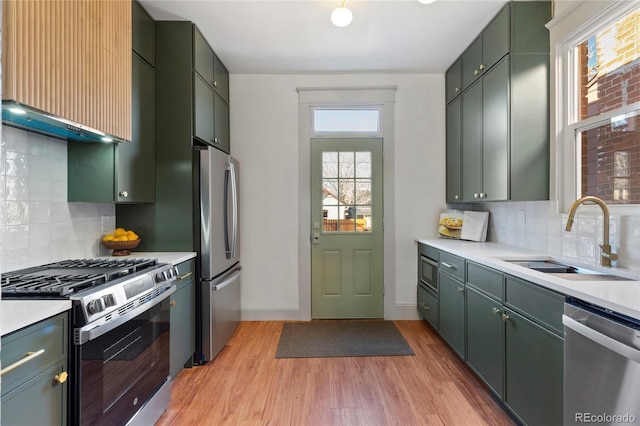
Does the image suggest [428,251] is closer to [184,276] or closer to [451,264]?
[451,264]

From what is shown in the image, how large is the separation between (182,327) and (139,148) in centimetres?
134

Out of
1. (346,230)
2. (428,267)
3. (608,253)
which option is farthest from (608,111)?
(346,230)

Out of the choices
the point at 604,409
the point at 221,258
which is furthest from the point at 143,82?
the point at 604,409

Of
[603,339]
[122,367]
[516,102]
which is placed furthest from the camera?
[516,102]

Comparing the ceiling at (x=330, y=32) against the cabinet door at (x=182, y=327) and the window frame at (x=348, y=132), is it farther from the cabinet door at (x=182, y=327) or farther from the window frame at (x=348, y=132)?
the cabinet door at (x=182, y=327)

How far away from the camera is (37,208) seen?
7.05 feet

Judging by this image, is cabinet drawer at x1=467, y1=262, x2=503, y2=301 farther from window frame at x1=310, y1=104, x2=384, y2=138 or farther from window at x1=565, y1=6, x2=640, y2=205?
window frame at x1=310, y1=104, x2=384, y2=138

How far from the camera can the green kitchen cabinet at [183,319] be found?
8.13ft

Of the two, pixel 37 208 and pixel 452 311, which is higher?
pixel 37 208

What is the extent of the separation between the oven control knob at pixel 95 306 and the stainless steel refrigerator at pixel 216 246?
47.9 inches

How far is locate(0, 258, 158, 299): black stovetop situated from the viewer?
5.09ft

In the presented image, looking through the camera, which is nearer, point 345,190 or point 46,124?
point 46,124

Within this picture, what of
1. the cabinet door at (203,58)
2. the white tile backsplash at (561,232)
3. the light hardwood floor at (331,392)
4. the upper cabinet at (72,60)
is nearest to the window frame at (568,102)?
the white tile backsplash at (561,232)

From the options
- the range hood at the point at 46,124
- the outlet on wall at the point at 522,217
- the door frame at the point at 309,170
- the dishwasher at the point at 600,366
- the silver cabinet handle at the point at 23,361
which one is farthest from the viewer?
the door frame at the point at 309,170
